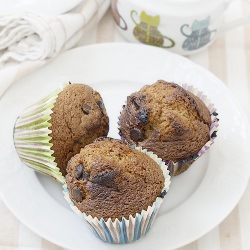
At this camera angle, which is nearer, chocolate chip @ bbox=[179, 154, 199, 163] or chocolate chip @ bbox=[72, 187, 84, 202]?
chocolate chip @ bbox=[72, 187, 84, 202]

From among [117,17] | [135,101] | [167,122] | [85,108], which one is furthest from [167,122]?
[117,17]

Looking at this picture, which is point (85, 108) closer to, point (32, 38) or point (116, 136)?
point (116, 136)

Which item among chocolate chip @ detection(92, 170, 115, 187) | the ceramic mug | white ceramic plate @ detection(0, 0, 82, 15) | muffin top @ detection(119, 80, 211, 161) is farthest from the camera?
white ceramic plate @ detection(0, 0, 82, 15)

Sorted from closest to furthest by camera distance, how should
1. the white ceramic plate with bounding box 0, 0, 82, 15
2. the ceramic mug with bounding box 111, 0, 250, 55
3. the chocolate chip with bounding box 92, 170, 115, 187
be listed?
the chocolate chip with bounding box 92, 170, 115, 187, the ceramic mug with bounding box 111, 0, 250, 55, the white ceramic plate with bounding box 0, 0, 82, 15

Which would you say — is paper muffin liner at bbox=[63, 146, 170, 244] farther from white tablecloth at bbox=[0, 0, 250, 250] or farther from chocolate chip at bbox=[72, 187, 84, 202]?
white tablecloth at bbox=[0, 0, 250, 250]

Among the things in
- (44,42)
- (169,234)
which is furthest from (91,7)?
(169,234)

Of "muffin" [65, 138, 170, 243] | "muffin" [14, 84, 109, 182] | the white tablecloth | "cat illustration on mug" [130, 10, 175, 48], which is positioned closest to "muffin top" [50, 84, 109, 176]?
"muffin" [14, 84, 109, 182]

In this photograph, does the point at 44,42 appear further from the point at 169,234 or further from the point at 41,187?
the point at 169,234
